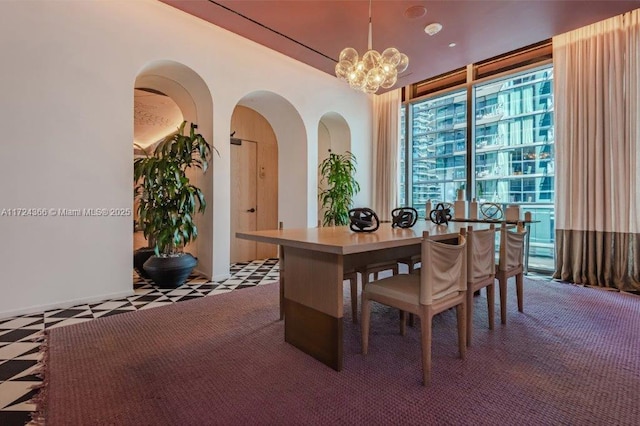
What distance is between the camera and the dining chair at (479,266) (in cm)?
213

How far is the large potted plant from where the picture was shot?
3.60 meters

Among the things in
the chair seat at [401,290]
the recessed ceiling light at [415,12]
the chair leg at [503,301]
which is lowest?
the chair leg at [503,301]

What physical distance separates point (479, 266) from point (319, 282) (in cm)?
122

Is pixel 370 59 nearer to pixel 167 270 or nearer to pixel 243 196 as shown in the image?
pixel 167 270

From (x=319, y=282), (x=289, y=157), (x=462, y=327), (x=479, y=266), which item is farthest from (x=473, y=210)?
(x=289, y=157)

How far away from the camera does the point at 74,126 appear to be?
3061 millimetres

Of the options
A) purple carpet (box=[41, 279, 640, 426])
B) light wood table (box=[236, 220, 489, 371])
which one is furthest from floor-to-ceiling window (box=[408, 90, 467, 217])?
light wood table (box=[236, 220, 489, 371])

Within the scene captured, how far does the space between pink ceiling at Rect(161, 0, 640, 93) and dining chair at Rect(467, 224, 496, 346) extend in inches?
102

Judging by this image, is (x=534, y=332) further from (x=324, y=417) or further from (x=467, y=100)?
(x=467, y=100)

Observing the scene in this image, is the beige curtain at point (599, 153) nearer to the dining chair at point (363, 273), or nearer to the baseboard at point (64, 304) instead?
the dining chair at point (363, 273)

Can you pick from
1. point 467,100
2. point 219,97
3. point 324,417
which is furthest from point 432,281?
point 467,100

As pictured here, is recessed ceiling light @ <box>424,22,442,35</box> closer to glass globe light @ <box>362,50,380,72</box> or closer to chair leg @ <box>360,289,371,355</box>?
glass globe light @ <box>362,50,380,72</box>

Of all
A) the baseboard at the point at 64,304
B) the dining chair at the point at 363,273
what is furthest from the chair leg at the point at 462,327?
the baseboard at the point at 64,304

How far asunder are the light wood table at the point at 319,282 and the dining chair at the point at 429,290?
179mm
